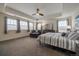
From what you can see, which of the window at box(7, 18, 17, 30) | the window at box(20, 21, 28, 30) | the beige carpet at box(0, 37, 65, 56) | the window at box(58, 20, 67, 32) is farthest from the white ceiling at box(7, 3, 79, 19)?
the beige carpet at box(0, 37, 65, 56)

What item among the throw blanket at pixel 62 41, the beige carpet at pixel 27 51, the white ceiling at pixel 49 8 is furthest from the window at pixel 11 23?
the throw blanket at pixel 62 41

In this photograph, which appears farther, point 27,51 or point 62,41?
point 27,51

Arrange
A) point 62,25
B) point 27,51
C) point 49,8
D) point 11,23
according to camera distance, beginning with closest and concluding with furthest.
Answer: point 27,51 → point 62,25 → point 49,8 → point 11,23

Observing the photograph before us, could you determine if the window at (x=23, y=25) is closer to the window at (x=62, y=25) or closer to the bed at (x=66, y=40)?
the bed at (x=66, y=40)

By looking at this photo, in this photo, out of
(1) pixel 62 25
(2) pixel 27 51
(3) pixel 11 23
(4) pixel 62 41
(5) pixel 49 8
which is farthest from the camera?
(3) pixel 11 23

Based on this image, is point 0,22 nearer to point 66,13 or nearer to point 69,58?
point 66,13

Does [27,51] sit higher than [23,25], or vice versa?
[23,25]

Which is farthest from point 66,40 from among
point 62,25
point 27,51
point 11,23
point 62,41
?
point 11,23

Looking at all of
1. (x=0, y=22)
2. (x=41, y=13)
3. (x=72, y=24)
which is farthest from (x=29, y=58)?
(x=0, y=22)

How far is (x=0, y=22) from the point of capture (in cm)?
475

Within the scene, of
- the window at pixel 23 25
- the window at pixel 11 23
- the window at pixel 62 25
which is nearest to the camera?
the window at pixel 62 25

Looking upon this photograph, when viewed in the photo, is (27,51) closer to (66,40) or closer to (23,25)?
(66,40)

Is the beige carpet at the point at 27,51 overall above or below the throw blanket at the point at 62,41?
below

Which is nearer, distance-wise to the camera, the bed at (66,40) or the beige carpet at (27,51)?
the bed at (66,40)
